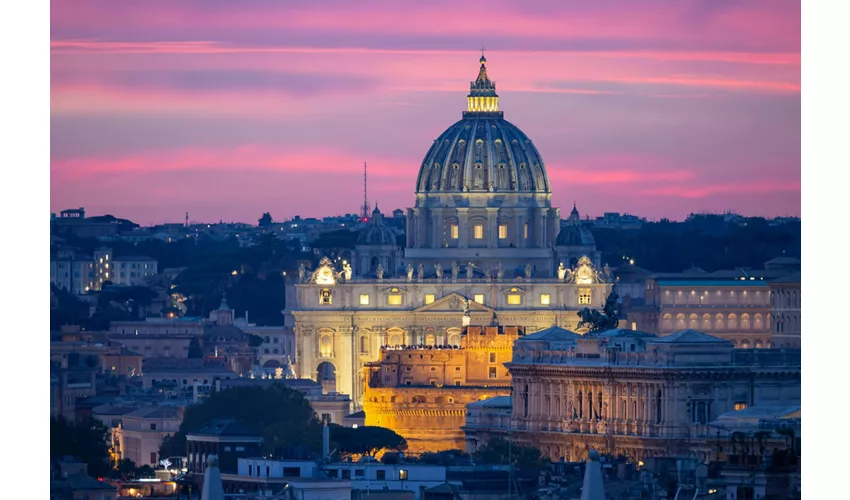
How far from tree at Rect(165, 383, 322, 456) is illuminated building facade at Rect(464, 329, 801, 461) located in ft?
15.7

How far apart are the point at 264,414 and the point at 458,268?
59.4 m

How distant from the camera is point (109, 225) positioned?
651ft

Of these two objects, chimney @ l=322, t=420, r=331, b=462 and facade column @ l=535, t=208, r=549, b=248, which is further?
facade column @ l=535, t=208, r=549, b=248

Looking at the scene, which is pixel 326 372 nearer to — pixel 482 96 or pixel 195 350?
pixel 195 350

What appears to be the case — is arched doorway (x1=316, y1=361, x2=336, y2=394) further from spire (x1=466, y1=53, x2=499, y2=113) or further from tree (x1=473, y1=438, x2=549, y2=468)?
tree (x1=473, y1=438, x2=549, y2=468)

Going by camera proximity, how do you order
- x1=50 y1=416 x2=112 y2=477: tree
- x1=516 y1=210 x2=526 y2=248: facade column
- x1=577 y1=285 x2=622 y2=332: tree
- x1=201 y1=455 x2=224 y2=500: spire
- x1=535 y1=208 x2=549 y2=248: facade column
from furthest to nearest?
1. x1=516 y1=210 x2=526 y2=248: facade column
2. x1=535 y1=208 x2=549 y2=248: facade column
3. x1=577 y1=285 x2=622 y2=332: tree
4. x1=50 y1=416 x2=112 y2=477: tree
5. x1=201 y1=455 x2=224 y2=500: spire

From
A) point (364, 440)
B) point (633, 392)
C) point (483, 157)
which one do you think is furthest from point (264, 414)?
point (483, 157)

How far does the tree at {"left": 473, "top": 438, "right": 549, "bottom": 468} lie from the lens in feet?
337

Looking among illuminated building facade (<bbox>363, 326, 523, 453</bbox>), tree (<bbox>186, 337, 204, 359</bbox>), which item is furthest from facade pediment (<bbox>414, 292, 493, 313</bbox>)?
illuminated building facade (<bbox>363, 326, 523, 453</bbox>)

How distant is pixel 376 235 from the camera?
583 feet

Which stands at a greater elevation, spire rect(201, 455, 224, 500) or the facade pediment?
spire rect(201, 455, 224, 500)

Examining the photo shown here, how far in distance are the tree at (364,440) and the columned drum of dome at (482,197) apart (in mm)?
62371
